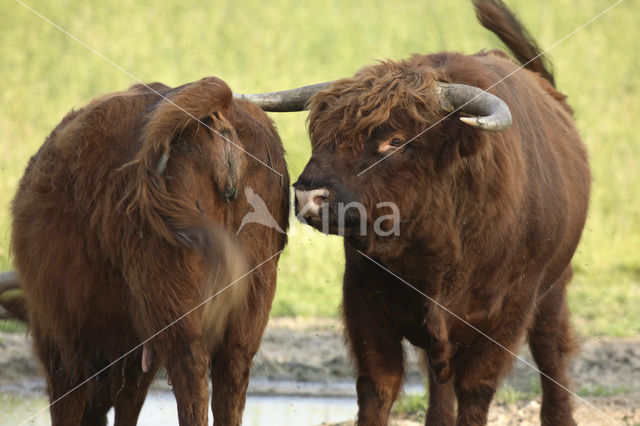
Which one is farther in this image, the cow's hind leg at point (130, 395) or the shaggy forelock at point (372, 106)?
the cow's hind leg at point (130, 395)

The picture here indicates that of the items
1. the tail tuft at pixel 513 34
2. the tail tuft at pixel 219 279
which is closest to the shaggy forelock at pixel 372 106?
the tail tuft at pixel 219 279

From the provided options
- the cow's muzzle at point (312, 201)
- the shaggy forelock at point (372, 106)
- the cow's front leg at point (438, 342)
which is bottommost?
the cow's front leg at point (438, 342)

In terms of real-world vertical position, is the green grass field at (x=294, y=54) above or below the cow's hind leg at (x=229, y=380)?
above

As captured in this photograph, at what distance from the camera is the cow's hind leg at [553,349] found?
6.20m

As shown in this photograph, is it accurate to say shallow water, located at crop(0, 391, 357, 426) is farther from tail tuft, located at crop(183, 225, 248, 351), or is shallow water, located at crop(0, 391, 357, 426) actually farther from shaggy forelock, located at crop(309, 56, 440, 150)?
shaggy forelock, located at crop(309, 56, 440, 150)

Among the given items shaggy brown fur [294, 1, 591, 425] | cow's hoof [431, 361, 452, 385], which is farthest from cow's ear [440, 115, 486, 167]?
cow's hoof [431, 361, 452, 385]

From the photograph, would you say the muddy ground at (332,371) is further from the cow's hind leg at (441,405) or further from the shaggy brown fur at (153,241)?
the shaggy brown fur at (153,241)

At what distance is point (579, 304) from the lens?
9.71 meters

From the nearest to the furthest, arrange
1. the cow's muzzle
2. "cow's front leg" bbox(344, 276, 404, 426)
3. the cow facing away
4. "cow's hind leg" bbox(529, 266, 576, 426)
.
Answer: the cow's muzzle → the cow facing away → "cow's front leg" bbox(344, 276, 404, 426) → "cow's hind leg" bbox(529, 266, 576, 426)

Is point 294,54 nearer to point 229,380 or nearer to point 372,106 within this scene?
point 372,106

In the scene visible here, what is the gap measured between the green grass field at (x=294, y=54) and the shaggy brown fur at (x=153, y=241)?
7294 mm

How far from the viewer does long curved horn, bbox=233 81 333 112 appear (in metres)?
5.09

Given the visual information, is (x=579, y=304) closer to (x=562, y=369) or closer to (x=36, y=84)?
(x=562, y=369)

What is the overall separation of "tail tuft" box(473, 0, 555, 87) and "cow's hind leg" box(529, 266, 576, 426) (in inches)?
67.0
